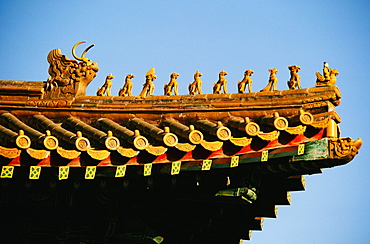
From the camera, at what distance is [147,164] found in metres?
11.3

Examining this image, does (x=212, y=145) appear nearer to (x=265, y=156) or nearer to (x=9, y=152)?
(x=265, y=156)

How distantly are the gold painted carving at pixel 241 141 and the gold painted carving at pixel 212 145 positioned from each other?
0.62 ft

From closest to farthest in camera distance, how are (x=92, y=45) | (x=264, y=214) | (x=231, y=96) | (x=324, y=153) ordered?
(x=324, y=153) < (x=231, y=96) < (x=92, y=45) < (x=264, y=214)

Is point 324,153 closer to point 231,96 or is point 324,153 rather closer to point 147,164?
point 231,96

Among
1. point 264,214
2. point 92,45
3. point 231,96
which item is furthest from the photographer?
point 264,214

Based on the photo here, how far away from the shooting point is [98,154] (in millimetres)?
11250

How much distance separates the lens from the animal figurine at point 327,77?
474 inches

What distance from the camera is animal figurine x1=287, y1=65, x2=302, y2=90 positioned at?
1232 centimetres

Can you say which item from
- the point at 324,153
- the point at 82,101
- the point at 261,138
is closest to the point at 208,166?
the point at 261,138

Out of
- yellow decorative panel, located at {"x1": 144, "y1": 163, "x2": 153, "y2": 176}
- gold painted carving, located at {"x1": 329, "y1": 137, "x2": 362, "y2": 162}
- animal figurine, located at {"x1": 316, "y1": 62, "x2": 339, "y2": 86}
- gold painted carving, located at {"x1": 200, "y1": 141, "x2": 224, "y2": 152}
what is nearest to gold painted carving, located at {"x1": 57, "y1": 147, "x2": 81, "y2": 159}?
yellow decorative panel, located at {"x1": 144, "y1": 163, "x2": 153, "y2": 176}

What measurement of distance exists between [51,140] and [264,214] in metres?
4.98

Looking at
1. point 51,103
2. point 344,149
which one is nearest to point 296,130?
point 344,149

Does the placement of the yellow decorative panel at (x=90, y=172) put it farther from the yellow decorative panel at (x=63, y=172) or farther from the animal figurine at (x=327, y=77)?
the animal figurine at (x=327, y=77)

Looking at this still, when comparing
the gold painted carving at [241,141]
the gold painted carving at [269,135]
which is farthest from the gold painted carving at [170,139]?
the gold painted carving at [269,135]
